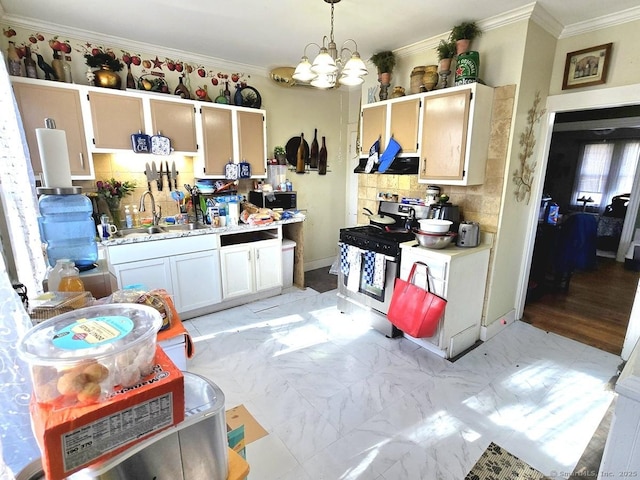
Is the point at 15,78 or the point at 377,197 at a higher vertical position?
the point at 15,78

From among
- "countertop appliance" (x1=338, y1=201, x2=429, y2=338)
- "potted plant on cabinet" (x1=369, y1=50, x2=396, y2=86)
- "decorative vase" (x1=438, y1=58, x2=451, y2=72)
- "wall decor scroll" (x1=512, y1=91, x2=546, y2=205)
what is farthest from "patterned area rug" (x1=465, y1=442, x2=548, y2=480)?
"potted plant on cabinet" (x1=369, y1=50, x2=396, y2=86)

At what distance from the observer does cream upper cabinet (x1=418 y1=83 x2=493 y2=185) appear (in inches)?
102

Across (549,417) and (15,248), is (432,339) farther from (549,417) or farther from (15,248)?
(15,248)

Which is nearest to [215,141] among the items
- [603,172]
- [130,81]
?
[130,81]

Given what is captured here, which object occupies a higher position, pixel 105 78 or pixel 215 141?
pixel 105 78

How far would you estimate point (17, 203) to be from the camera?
73.7 inches

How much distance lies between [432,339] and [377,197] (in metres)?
1.74

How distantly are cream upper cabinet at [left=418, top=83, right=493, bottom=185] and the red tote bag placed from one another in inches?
33.7

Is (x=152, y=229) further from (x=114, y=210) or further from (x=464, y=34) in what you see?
(x=464, y=34)

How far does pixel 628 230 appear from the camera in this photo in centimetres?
535

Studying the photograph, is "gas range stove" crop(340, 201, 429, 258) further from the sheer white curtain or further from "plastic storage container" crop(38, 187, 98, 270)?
the sheer white curtain

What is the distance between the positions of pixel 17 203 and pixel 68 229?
A: 11.9 inches

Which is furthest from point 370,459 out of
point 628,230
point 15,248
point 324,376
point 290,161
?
point 628,230

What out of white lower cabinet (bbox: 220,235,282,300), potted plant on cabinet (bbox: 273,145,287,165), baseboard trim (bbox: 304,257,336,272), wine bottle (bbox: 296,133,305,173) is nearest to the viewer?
white lower cabinet (bbox: 220,235,282,300)
